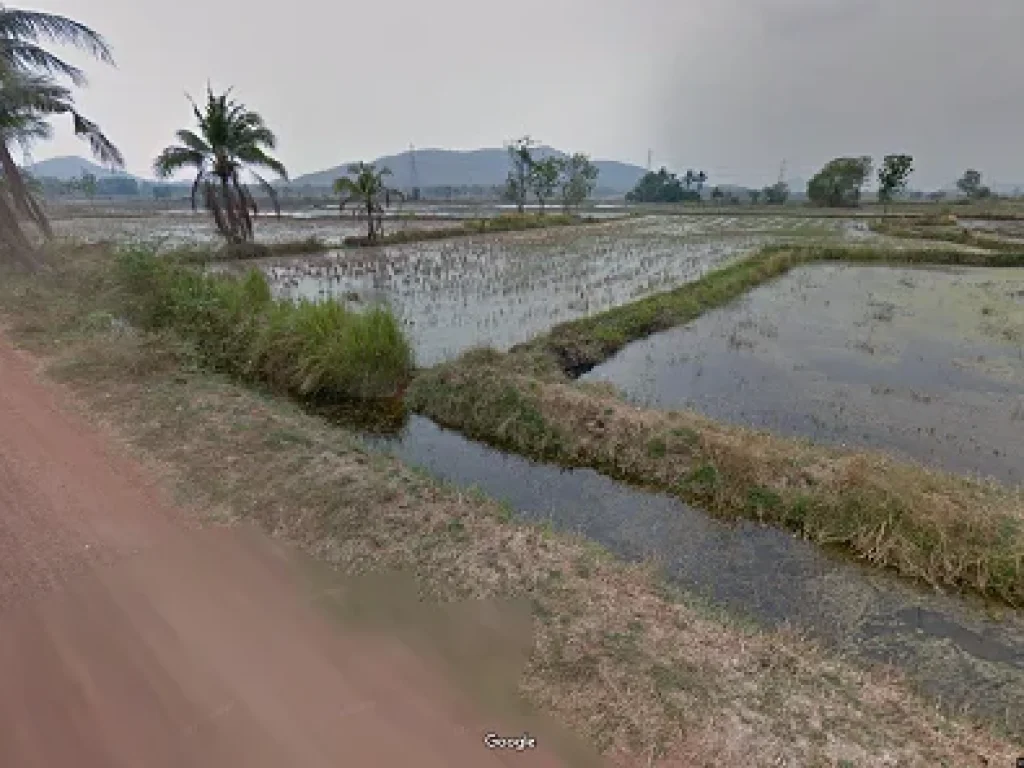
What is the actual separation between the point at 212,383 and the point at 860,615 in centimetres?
873

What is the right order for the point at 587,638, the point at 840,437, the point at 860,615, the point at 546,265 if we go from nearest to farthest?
the point at 587,638, the point at 860,615, the point at 840,437, the point at 546,265

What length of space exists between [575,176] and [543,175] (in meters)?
5.86

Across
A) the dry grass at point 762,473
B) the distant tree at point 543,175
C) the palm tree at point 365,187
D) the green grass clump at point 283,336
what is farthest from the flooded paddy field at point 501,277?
the distant tree at point 543,175

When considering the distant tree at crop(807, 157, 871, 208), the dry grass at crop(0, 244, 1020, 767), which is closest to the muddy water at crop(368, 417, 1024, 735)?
the dry grass at crop(0, 244, 1020, 767)

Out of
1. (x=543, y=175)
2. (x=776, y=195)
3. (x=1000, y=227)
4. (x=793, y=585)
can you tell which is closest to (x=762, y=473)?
(x=793, y=585)

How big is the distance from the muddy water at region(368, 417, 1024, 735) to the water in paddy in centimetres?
285

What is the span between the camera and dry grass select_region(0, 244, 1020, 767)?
3.00 m

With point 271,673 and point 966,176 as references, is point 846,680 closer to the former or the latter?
point 271,673

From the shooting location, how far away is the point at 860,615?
4625 mm

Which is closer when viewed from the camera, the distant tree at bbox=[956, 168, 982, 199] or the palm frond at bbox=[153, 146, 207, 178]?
the palm frond at bbox=[153, 146, 207, 178]

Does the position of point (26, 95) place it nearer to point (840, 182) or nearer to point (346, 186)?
point (346, 186)

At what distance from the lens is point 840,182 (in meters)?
55.6

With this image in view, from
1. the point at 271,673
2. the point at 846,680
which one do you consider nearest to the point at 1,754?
the point at 271,673

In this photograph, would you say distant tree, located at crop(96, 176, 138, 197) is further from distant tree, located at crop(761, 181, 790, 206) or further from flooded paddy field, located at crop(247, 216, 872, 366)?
flooded paddy field, located at crop(247, 216, 872, 366)
